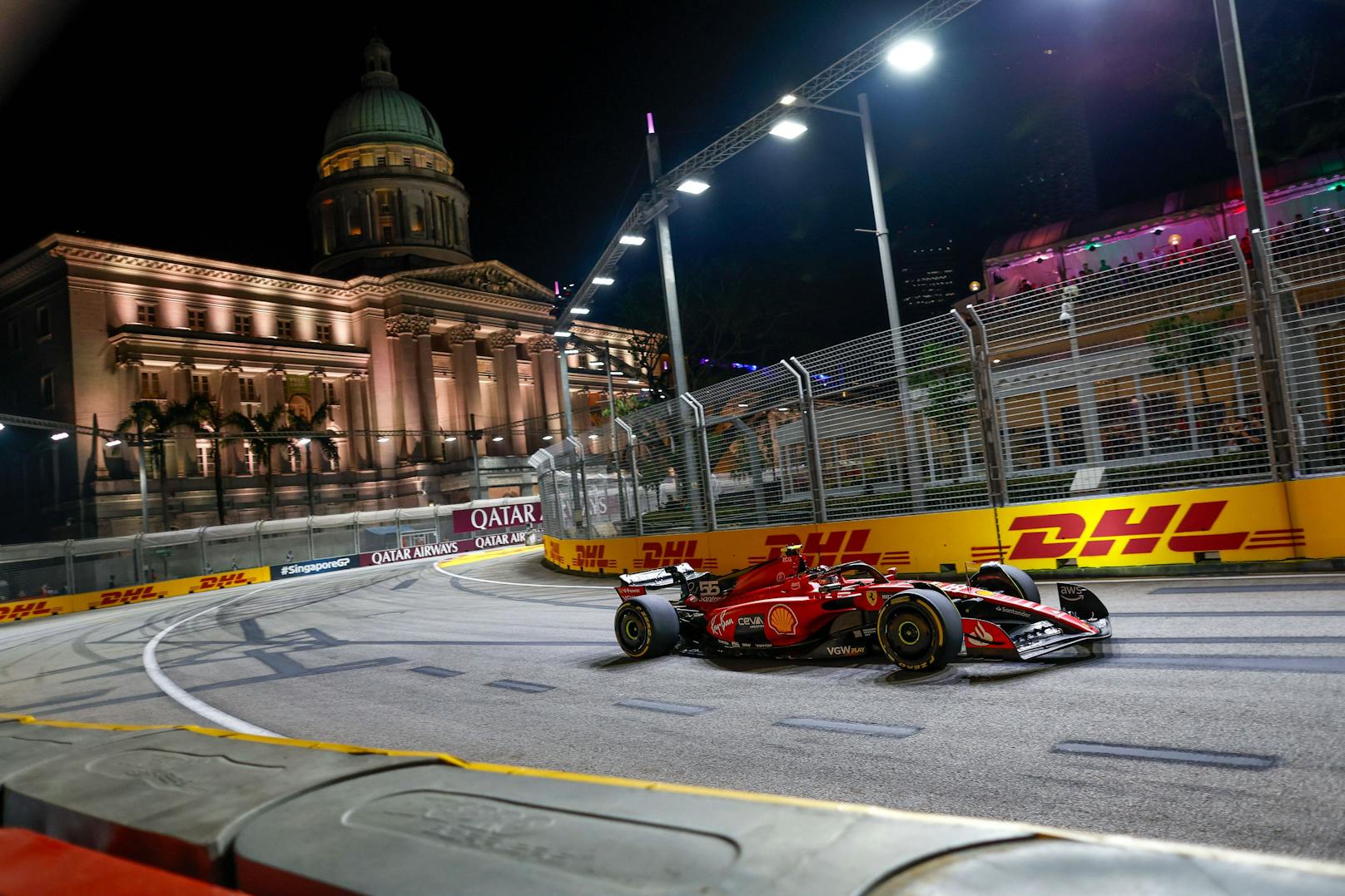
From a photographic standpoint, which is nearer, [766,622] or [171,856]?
[171,856]

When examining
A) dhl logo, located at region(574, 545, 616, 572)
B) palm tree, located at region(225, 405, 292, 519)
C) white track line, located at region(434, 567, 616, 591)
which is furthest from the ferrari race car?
palm tree, located at region(225, 405, 292, 519)

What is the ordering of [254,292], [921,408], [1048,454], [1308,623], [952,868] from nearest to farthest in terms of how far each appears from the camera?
[952,868] < [1308,623] < [1048,454] < [921,408] < [254,292]

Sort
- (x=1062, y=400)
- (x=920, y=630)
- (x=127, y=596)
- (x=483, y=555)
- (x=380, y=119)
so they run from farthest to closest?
(x=380, y=119) < (x=483, y=555) < (x=127, y=596) < (x=1062, y=400) < (x=920, y=630)

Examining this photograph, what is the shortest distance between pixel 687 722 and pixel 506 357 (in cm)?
7680

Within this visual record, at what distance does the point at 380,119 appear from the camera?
288 feet

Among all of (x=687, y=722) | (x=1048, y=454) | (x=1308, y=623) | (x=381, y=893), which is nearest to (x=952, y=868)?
(x=381, y=893)

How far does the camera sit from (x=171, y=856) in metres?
2.54

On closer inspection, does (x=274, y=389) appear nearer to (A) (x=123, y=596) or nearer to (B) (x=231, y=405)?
(B) (x=231, y=405)

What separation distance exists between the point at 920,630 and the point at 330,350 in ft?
229

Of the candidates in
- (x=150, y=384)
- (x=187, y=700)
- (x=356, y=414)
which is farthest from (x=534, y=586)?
(x=356, y=414)

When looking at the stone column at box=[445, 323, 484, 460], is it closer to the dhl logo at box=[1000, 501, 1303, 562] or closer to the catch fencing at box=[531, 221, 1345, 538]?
the catch fencing at box=[531, 221, 1345, 538]

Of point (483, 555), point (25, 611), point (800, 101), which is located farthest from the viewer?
point (483, 555)

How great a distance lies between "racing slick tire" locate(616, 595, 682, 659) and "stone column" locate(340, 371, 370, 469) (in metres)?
65.0

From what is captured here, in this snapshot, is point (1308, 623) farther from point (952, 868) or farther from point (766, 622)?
point (952, 868)
